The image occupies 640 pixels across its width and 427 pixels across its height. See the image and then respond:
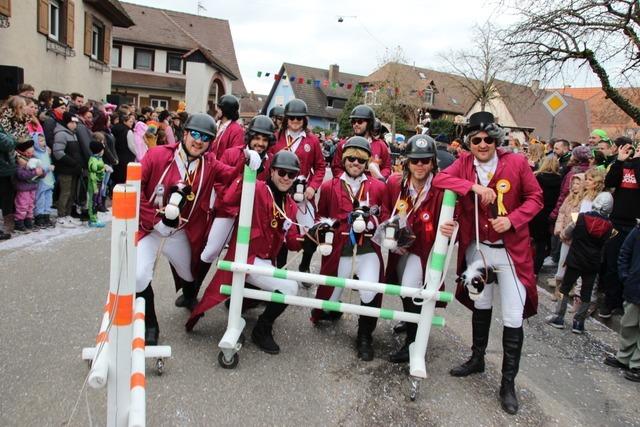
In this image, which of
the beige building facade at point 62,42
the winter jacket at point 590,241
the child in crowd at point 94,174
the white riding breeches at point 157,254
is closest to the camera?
the white riding breeches at point 157,254

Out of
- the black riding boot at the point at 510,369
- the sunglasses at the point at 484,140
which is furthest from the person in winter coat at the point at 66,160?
the black riding boot at the point at 510,369

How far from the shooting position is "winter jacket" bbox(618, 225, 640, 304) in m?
4.49

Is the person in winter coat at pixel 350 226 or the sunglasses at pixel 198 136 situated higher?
the sunglasses at pixel 198 136

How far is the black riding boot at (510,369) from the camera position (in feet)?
11.9

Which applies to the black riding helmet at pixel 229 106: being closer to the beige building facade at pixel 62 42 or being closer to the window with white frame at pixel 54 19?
the beige building facade at pixel 62 42

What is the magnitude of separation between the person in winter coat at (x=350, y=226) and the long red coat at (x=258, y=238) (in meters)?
0.36

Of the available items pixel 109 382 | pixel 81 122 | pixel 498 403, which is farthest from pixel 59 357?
pixel 81 122

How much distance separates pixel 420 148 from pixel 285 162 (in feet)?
3.63

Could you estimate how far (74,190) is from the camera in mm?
8328

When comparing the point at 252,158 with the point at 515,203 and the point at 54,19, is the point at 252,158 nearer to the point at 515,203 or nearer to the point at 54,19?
the point at 515,203

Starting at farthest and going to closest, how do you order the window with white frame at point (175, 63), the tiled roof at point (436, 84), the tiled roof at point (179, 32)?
the tiled roof at point (436, 84) < the window with white frame at point (175, 63) < the tiled roof at point (179, 32)

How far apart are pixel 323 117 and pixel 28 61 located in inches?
1686

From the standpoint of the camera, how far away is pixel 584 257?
17.8ft

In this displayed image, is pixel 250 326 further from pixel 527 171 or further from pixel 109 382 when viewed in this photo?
pixel 527 171
